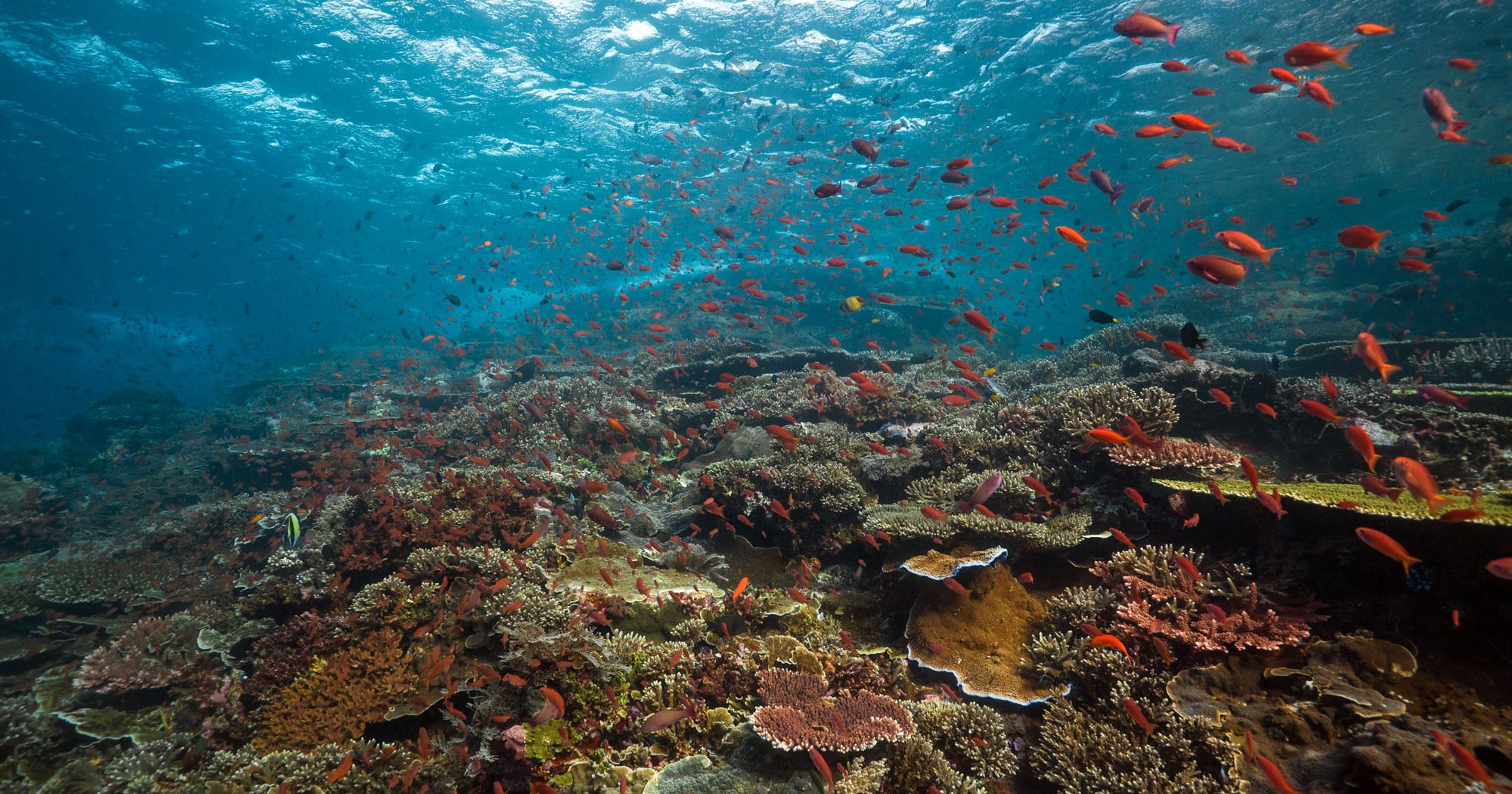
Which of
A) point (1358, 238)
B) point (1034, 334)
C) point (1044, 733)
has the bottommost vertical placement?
point (1034, 334)

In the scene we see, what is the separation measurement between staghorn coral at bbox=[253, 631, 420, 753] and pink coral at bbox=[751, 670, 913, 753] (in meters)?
3.30

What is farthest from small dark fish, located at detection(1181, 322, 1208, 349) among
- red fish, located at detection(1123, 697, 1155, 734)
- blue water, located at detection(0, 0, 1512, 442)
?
blue water, located at detection(0, 0, 1512, 442)

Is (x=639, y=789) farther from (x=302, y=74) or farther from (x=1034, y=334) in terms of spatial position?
(x=1034, y=334)

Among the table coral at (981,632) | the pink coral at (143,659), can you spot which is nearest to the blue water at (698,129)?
the table coral at (981,632)

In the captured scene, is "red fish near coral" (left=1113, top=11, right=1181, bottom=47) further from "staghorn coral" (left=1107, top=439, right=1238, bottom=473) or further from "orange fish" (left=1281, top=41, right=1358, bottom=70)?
"staghorn coral" (left=1107, top=439, right=1238, bottom=473)

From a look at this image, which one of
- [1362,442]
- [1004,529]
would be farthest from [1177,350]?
[1004,529]

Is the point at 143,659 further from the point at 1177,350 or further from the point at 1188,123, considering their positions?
the point at 1188,123

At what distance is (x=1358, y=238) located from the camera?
6480 millimetres

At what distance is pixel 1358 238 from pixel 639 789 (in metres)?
10.1

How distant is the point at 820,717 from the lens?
13.2ft

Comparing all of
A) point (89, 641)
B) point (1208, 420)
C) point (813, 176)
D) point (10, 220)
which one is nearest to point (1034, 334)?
point (813, 176)

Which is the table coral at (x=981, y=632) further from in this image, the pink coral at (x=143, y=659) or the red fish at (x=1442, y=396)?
the pink coral at (x=143, y=659)

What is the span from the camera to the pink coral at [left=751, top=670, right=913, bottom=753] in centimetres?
370

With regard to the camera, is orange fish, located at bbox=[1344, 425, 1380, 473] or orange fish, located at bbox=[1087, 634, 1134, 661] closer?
orange fish, located at bbox=[1087, 634, 1134, 661]
